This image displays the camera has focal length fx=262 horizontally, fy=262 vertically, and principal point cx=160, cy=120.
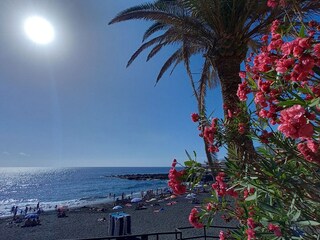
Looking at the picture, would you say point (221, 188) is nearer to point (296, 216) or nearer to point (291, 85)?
point (296, 216)

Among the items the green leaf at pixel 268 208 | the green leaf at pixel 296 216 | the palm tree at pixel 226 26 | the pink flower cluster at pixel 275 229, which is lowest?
the pink flower cluster at pixel 275 229

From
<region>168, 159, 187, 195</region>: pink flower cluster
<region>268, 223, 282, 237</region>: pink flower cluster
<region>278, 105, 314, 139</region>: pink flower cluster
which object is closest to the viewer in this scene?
<region>278, 105, 314, 139</region>: pink flower cluster

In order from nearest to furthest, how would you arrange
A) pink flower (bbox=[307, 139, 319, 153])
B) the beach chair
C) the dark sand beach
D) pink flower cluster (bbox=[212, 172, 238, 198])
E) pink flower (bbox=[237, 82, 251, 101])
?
1. pink flower (bbox=[307, 139, 319, 153])
2. pink flower (bbox=[237, 82, 251, 101])
3. pink flower cluster (bbox=[212, 172, 238, 198])
4. the beach chair
5. the dark sand beach

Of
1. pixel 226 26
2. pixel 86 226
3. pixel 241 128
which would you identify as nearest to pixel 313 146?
pixel 241 128

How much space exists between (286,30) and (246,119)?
1016 millimetres

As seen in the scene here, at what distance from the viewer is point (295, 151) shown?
2.58 m

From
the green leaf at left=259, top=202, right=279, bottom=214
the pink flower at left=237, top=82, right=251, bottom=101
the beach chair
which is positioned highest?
the pink flower at left=237, top=82, right=251, bottom=101

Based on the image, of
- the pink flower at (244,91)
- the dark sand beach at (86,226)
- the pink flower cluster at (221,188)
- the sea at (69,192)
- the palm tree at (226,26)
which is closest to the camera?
the pink flower at (244,91)

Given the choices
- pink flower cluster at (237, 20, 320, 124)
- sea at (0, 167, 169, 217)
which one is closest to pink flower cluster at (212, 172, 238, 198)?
pink flower cluster at (237, 20, 320, 124)

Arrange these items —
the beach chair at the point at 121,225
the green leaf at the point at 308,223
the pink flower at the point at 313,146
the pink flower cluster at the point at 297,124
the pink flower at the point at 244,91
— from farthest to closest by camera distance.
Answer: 1. the beach chair at the point at 121,225
2. the pink flower at the point at 244,91
3. the green leaf at the point at 308,223
4. the pink flower at the point at 313,146
5. the pink flower cluster at the point at 297,124

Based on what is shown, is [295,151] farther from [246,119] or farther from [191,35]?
[191,35]

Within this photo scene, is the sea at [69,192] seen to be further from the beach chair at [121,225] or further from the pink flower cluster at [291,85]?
the pink flower cluster at [291,85]

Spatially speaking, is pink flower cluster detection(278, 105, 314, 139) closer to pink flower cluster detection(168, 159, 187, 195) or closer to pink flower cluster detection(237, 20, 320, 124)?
pink flower cluster detection(237, 20, 320, 124)

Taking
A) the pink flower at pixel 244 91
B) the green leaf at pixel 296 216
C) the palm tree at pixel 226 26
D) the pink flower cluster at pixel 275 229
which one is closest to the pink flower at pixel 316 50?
the pink flower at pixel 244 91
